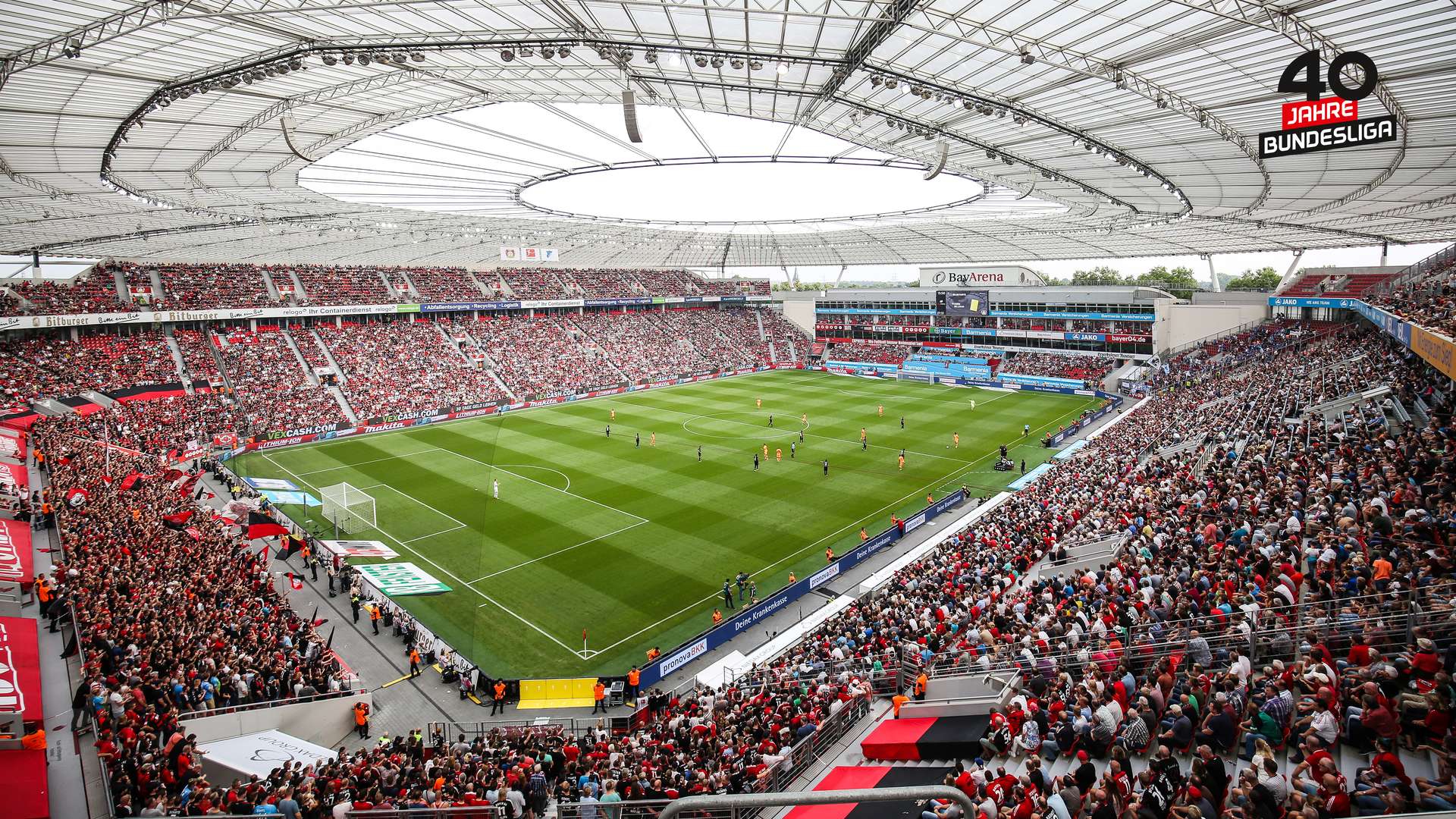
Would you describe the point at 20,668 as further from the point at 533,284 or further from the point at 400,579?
the point at 533,284

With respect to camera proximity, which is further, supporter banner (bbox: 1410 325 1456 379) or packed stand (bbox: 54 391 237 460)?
packed stand (bbox: 54 391 237 460)

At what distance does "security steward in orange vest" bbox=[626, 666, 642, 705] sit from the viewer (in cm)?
1627

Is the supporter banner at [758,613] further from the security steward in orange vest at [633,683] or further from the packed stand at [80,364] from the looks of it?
the packed stand at [80,364]

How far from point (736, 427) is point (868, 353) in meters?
33.3

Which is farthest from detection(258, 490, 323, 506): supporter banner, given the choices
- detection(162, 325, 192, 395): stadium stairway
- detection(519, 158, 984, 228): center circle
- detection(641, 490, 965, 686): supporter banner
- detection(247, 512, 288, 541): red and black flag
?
detection(641, 490, 965, 686): supporter banner

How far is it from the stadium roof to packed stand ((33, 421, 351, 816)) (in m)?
10.4

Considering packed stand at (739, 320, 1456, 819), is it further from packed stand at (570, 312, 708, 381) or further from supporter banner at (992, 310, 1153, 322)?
packed stand at (570, 312, 708, 381)

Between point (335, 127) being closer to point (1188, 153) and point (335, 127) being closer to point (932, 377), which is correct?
point (1188, 153)

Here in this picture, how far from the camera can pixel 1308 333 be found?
43781mm

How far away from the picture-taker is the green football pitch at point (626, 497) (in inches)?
800

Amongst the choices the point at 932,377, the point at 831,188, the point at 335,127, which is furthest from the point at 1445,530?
the point at 932,377

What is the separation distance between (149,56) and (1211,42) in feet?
77.1

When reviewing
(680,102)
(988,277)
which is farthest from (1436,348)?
(988,277)

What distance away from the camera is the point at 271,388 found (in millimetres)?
45562
